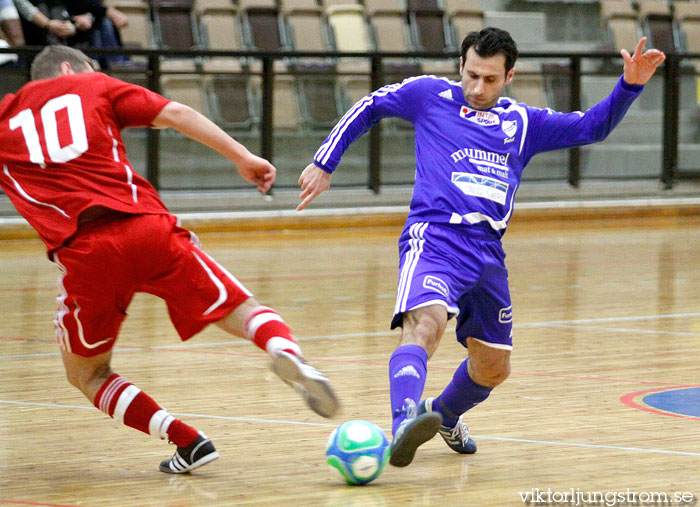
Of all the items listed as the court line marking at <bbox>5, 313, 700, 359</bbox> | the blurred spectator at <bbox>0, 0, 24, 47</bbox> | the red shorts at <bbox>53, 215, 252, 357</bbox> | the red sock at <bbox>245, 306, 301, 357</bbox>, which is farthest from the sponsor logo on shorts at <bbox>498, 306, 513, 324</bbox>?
the blurred spectator at <bbox>0, 0, 24, 47</bbox>

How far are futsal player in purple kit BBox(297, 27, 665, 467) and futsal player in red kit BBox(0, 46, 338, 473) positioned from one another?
56 centimetres

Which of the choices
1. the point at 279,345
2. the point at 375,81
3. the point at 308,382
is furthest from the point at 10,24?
the point at 308,382

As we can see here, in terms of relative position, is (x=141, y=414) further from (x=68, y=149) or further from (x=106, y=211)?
(x=68, y=149)

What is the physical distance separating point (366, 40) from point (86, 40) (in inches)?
147

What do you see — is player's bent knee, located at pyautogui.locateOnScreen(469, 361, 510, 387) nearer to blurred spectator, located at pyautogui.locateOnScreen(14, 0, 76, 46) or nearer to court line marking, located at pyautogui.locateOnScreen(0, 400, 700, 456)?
court line marking, located at pyautogui.locateOnScreen(0, 400, 700, 456)

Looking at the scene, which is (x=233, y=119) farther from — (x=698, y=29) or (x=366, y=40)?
(x=698, y=29)

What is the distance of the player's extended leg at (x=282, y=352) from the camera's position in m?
3.24

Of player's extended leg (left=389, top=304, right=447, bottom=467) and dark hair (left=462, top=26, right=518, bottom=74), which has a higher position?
dark hair (left=462, top=26, right=518, bottom=74)

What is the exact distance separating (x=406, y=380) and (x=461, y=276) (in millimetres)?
439

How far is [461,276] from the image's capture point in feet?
12.4

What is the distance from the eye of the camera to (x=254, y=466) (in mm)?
3805

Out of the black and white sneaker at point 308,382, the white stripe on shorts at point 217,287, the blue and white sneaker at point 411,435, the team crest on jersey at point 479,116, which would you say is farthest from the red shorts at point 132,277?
the team crest on jersey at point 479,116

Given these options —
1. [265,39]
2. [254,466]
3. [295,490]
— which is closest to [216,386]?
[254,466]

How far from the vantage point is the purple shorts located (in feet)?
12.3
